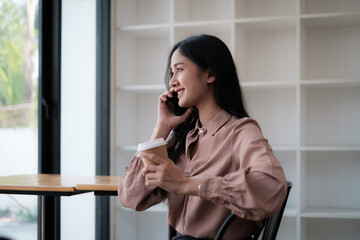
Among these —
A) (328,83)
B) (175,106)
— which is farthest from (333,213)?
(175,106)

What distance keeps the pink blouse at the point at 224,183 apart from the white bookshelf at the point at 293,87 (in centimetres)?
167

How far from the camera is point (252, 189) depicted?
132 cm

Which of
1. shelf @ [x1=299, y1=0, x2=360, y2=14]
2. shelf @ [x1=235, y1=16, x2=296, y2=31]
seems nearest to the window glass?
shelf @ [x1=235, y1=16, x2=296, y2=31]

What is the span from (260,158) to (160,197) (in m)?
0.49

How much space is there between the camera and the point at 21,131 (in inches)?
116

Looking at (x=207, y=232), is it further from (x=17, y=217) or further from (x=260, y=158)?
(x=17, y=217)

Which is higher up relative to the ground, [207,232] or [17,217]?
[207,232]

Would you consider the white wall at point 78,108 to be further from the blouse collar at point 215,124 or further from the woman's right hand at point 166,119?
the blouse collar at point 215,124

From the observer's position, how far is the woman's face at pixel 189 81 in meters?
1.69

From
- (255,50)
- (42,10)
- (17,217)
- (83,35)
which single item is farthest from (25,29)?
(255,50)

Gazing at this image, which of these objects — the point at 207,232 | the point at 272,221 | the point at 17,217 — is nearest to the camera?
the point at 207,232

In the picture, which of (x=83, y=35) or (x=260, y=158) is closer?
(x=260, y=158)

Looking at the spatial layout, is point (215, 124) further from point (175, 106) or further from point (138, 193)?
point (138, 193)

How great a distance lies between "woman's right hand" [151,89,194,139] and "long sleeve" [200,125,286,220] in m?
0.47
